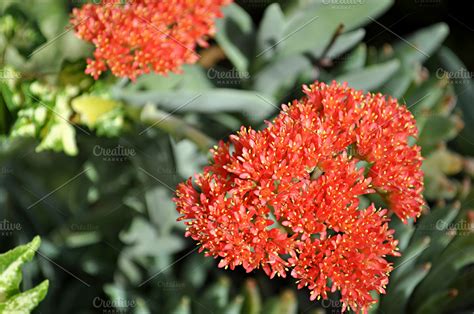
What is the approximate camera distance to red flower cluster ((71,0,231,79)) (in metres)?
0.53

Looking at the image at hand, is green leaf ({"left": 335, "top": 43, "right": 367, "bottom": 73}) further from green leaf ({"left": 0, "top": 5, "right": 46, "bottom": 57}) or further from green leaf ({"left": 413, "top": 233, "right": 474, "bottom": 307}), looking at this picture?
green leaf ({"left": 0, "top": 5, "right": 46, "bottom": 57})

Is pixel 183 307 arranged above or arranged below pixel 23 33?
below

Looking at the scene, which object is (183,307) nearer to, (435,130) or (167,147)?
(167,147)

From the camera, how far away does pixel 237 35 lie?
713 mm

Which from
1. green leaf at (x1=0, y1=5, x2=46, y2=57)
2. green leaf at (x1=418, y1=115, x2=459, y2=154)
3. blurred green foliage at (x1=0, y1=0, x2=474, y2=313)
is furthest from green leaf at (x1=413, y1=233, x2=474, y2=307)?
green leaf at (x1=0, y1=5, x2=46, y2=57)

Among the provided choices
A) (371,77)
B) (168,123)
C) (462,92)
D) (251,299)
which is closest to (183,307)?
(251,299)

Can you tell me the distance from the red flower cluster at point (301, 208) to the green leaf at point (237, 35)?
0.30 meters

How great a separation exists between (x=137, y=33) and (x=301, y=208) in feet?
0.74

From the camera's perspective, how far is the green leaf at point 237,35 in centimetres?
A: 71

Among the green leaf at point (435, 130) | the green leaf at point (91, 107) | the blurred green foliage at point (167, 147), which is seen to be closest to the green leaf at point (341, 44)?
the blurred green foliage at point (167, 147)

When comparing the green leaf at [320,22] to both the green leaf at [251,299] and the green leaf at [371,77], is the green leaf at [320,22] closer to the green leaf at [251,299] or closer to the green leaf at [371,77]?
the green leaf at [371,77]

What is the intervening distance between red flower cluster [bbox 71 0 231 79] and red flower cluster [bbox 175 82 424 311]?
16 centimetres

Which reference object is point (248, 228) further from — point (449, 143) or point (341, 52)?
point (449, 143)

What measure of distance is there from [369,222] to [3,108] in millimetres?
402
